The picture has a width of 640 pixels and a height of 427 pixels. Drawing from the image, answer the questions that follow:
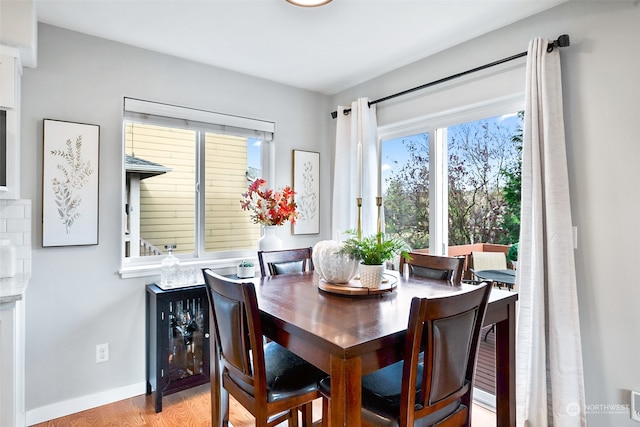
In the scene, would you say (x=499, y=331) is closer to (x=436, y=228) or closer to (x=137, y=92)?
(x=436, y=228)

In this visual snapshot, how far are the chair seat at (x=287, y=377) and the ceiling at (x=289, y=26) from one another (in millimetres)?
1960

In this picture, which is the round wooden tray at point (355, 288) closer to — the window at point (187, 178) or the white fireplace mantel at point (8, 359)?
the white fireplace mantel at point (8, 359)

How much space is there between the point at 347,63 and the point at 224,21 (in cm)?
108

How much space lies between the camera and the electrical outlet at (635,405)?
71.7 inches

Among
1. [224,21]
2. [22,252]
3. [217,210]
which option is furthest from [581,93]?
[22,252]

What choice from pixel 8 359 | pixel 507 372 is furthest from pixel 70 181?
pixel 507 372

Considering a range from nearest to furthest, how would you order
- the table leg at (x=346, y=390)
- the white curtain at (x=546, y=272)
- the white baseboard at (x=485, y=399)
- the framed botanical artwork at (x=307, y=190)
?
the table leg at (x=346, y=390)
the white curtain at (x=546, y=272)
the white baseboard at (x=485, y=399)
the framed botanical artwork at (x=307, y=190)

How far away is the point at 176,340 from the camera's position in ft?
8.47

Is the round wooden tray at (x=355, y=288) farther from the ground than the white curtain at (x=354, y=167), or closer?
closer

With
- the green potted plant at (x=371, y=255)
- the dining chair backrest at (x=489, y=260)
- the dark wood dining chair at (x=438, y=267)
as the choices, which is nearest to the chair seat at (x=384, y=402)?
the green potted plant at (x=371, y=255)

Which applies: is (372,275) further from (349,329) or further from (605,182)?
(605,182)

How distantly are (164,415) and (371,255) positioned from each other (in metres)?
1.82

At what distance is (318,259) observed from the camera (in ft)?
6.06

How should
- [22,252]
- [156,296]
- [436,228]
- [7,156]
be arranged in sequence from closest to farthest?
[7,156] → [22,252] → [156,296] → [436,228]
